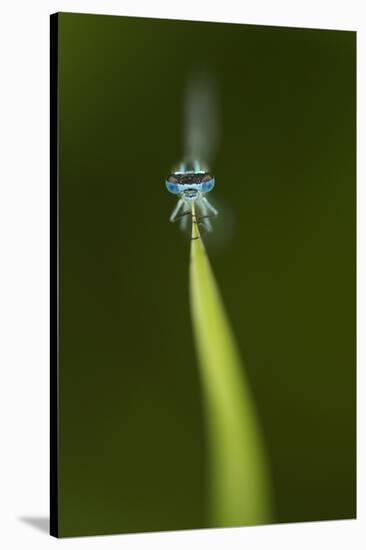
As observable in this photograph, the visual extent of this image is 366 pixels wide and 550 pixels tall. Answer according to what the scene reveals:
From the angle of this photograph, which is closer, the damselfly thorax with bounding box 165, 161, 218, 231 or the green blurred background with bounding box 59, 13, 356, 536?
the green blurred background with bounding box 59, 13, 356, 536

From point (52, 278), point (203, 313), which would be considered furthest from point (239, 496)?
point (52, 278)

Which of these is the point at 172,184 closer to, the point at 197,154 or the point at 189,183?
the point at 189,183

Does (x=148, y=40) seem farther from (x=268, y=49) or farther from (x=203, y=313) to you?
(x=203, y=313)

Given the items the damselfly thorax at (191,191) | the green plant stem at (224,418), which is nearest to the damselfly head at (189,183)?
the damselfly thorax at (191,191)

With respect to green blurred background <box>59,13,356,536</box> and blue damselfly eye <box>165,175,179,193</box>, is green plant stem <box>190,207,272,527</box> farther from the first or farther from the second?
blue damselfly eye <box>165,175,179,193</box>

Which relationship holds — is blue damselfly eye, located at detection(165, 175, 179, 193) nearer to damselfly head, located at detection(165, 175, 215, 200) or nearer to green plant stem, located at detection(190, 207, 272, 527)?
damselfly head, located at detection(165, 175, 215, 200)

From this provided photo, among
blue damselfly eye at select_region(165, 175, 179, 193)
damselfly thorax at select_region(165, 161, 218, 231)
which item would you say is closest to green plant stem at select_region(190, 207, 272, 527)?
damselfly thorax at select_region(165, 161, 218, 231)

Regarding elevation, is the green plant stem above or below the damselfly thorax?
below

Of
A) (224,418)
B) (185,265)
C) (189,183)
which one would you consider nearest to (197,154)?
(189,183)

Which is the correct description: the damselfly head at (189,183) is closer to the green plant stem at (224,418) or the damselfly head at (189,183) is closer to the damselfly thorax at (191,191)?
the damselfly thorax at (191,191)
